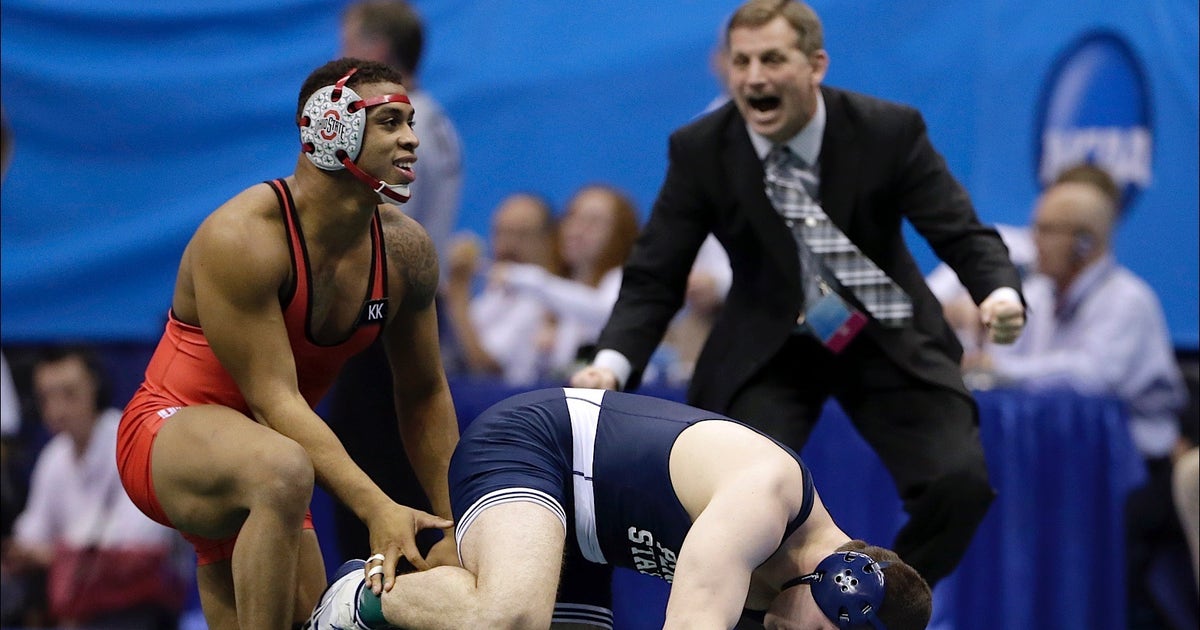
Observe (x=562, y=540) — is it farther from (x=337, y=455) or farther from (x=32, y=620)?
(x=32, y=620)

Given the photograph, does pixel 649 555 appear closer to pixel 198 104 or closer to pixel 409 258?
pixel 409 258

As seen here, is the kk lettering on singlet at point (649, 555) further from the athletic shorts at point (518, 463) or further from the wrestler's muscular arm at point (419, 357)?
the wrestler's muscular arm at point (419, 357)

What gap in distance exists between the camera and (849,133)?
474cm

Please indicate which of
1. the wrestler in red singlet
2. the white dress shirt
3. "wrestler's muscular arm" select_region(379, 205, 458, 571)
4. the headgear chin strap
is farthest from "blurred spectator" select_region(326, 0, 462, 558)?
the white dress shirt

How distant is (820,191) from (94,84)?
13.5ft

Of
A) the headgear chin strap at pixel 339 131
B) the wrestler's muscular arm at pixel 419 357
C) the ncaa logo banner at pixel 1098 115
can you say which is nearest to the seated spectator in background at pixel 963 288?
the ncaa logo banner at pixel 1098 115

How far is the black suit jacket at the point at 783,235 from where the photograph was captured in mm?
4730

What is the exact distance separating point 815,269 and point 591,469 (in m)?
1.06

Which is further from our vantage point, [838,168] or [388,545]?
[838,168]

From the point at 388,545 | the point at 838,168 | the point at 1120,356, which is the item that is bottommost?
the point at 388,545

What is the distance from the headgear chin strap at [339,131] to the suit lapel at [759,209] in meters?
1.12

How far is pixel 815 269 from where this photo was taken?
4.74m

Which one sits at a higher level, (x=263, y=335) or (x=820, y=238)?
(x=820, y=238)

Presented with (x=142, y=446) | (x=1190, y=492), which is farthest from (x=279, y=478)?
(x=1190, y=492)
